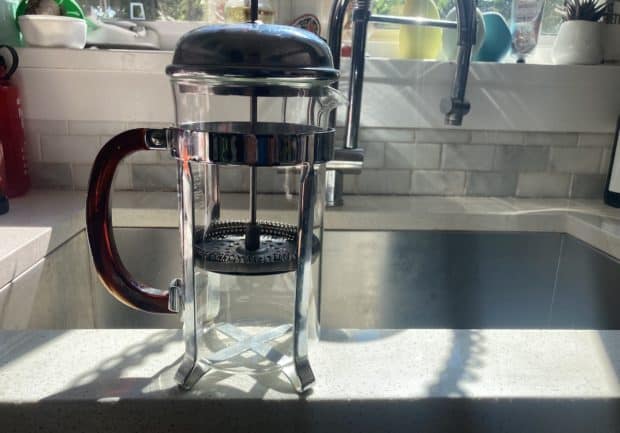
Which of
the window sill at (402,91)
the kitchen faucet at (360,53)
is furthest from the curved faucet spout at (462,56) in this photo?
the window sill at (402,91)

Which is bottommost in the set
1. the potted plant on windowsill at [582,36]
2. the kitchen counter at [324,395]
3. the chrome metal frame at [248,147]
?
the kitchen counter at [324,395]

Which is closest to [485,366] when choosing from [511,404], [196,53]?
[511,404]

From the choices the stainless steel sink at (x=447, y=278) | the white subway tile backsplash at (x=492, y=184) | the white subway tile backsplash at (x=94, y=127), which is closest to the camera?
the stainless steel sink at (x=447, y=278)

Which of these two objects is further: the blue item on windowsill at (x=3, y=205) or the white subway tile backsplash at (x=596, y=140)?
the white subway tile backsplash at (x=596, y=140)

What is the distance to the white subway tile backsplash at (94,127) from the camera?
975 millimetres

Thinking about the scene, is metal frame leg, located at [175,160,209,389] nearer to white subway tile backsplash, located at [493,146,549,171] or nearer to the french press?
the french press

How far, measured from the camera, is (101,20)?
42.9 inches

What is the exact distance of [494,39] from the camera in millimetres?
1065

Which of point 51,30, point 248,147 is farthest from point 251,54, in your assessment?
point 51,30

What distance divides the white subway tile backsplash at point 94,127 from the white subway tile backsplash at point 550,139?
0.86 m

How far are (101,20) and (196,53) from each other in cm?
92

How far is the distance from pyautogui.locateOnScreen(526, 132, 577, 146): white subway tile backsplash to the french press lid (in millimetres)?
879

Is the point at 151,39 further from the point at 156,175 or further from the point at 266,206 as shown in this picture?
the point at 266,206

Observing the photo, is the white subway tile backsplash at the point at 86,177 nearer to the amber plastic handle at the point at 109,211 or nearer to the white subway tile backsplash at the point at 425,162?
the white subway tile backsplash at the point at 425,162
